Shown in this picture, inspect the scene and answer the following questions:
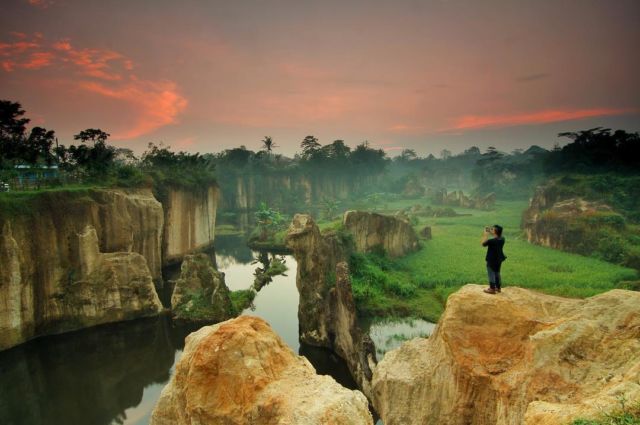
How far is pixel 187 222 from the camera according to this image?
4088 centimetres

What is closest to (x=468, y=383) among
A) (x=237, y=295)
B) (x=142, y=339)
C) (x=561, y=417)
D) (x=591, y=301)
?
(x=591, y=301)

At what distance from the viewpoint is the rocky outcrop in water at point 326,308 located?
1638cm

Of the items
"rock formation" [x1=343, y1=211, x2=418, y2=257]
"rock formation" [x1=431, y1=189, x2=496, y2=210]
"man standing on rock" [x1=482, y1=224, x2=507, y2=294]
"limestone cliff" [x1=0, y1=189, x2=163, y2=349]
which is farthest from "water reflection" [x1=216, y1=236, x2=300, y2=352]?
"rock formation" [x1=431, y1=189, x2=496, y2=210]

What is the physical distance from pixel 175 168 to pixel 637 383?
43.0 metres

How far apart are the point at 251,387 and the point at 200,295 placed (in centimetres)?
1888

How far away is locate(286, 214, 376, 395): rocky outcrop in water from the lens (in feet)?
53.7

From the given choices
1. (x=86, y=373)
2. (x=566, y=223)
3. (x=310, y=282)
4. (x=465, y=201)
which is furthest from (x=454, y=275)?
(x=465, y=201)

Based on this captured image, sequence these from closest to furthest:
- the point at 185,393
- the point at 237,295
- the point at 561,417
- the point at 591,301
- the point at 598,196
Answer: the point at 561,417, the point at 185,393, the point at 591,301, the point at 237,295, the point at 598,196

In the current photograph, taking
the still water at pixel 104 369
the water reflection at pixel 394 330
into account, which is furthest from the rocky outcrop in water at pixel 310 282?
the water reflection at pixel 394 330

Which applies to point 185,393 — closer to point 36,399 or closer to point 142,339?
point 36,399

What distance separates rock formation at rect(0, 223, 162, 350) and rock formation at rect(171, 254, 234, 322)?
1.82 m

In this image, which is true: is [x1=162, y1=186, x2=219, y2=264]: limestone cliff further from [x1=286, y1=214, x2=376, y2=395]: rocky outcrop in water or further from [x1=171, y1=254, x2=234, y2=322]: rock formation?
[x1=286, y1=214, x2=376, y2=395]: rocky outcrop in water

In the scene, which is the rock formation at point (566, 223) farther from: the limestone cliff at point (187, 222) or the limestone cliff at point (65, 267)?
the limestone cliff at point (187, 222)

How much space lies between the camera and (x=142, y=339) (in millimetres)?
21562
